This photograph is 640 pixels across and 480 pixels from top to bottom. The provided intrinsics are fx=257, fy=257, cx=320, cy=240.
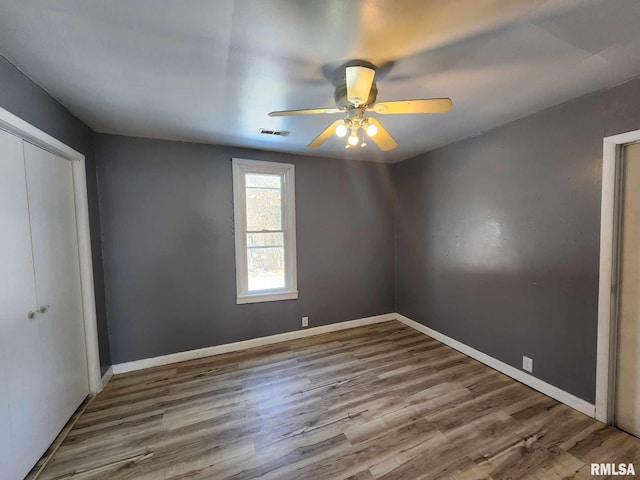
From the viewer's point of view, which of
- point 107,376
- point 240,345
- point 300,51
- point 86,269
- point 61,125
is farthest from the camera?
point 240,345

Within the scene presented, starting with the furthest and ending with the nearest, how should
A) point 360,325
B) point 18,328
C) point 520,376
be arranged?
point 360,325 < point 520,376 < point 18,328

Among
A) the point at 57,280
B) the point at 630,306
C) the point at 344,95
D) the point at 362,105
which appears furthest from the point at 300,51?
the point at 630,306

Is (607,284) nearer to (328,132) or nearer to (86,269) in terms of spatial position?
(328,132)

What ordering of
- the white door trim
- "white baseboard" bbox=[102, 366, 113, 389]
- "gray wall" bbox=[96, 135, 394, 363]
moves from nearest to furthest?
the white door trim, "white baseboard" bbox=[102, 366, 113, 389], "gray wall" bbox=[96, 135, 394, 363]

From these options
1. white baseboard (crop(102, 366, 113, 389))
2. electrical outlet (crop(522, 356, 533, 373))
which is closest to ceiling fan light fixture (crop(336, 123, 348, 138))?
electrical outlet (crop(522, 356, 533, 373))

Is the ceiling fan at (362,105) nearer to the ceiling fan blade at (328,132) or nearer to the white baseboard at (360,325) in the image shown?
the ceiling fan blade at (328,132)

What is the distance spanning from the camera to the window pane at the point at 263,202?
3.22m

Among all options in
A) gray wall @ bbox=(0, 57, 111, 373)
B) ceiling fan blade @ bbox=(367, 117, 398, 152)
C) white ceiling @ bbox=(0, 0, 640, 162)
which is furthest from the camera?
ceiling fan blade @ bbox=(367, 117, 398, 152)

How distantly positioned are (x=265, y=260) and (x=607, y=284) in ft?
10.3

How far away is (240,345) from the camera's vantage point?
312 cm

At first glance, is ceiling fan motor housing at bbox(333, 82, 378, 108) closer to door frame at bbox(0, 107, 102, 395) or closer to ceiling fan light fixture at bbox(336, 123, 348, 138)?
ceiling fan light fixture at bbox(336, 123, 348, 138)

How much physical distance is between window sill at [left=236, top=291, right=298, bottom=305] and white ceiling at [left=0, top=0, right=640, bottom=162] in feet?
6.61

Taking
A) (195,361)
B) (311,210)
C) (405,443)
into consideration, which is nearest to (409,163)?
(311,210)

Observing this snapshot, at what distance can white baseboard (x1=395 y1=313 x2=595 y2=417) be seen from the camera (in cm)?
199
